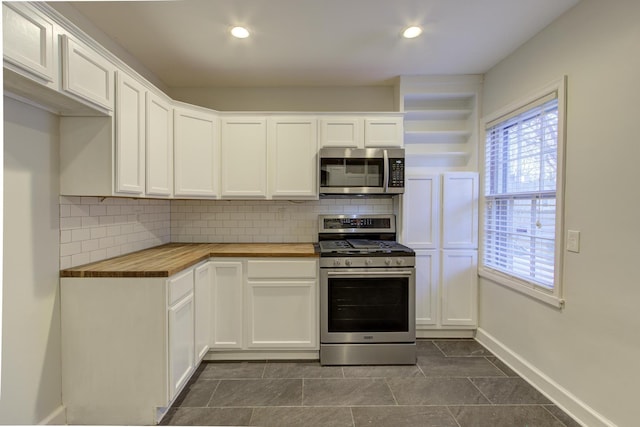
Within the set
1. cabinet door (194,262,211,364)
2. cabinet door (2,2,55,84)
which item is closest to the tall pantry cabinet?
cabinet door (194,262,211,364)

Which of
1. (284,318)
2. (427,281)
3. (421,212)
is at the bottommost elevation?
(284,318)

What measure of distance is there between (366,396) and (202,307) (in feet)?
4.56

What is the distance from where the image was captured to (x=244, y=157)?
287cm

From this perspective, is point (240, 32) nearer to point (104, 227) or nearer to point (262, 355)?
point (104, 227)

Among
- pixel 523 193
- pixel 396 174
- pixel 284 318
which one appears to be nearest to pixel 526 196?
pixel 523 193

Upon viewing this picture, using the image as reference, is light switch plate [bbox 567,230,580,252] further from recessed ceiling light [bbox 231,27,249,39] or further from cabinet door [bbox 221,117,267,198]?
recessed ceiling light [bbox 231,27,249,39]

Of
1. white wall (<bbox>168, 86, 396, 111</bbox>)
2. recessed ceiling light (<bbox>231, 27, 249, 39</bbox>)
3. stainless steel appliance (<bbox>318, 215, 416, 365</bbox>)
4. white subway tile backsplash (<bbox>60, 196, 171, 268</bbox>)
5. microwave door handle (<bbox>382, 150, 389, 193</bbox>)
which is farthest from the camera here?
white wall (<bbox>168, 86, 396, 111</bbox>)

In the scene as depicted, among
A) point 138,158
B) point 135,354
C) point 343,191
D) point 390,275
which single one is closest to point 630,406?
point 390,275

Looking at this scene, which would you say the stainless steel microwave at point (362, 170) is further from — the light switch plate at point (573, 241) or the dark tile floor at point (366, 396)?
the dark tile floor at point (366, 396)

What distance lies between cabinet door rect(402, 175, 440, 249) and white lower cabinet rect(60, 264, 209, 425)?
84.2 inches

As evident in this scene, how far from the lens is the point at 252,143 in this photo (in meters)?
2.87

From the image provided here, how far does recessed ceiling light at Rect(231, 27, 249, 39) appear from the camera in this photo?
86.7 inches

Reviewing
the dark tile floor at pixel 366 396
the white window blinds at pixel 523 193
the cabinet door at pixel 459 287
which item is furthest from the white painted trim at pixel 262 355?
the white window blinds at pixel 523 193

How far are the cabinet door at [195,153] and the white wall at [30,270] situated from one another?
0.88 metres
